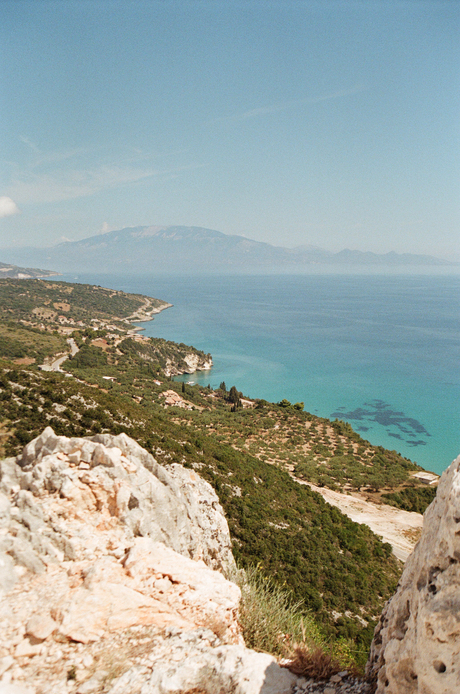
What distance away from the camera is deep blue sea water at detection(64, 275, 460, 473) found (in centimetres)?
5250

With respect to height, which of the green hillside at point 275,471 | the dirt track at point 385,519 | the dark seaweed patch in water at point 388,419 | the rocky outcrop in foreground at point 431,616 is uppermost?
the rocky outcrop in foreground at point 431,616

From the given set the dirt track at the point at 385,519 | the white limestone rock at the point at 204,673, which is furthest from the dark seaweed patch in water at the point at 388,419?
the white limestone rock at the point at 204,673

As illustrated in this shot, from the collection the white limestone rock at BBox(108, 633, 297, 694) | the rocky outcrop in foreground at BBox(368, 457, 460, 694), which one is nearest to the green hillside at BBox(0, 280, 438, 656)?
the white limestone rock at BBox(108, 633, 297, 694)

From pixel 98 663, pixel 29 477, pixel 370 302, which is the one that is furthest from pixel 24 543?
pixel 370 302

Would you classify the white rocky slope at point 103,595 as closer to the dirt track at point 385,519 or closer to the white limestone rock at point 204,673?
the white limestone rock at point 204,673

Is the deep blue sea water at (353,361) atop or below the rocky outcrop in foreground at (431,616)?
below

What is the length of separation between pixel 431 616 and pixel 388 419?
185ft

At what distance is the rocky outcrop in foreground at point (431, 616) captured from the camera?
306 cm

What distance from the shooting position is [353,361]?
8194cm

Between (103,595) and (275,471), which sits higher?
(103,595)

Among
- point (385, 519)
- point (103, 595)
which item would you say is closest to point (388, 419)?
point (385, 519)

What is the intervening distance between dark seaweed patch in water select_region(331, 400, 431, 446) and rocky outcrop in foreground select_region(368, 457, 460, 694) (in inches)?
1934

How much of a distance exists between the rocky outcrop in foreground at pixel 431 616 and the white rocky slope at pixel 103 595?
5.32 feet

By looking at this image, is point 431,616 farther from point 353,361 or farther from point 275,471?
point 353,361
